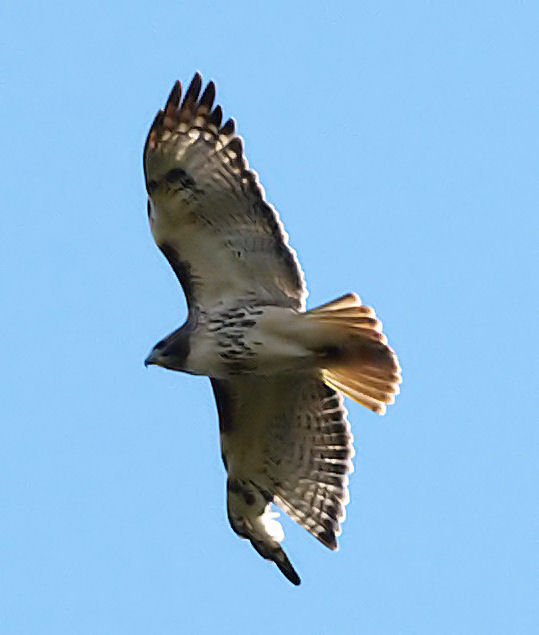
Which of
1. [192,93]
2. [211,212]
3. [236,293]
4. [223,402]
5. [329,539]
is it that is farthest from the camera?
[329,539]

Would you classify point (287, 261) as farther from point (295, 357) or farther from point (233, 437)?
point (233, 437)

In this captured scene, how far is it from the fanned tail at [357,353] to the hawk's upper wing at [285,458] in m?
0.39

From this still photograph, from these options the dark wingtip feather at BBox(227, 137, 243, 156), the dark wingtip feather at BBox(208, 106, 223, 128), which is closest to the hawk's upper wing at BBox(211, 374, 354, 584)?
the dark wingtip feather at BBox(227, 137, 243, 156)

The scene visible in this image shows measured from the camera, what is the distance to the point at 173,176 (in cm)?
1031

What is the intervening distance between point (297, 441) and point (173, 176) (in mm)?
2130

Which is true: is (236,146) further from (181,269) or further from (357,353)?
(357,353)

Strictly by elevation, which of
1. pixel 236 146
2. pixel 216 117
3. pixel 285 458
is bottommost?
pixel 285 458

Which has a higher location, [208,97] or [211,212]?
[208,97]

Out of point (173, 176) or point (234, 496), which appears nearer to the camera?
point (173, 176)

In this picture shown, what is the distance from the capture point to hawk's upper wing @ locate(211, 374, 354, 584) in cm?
1091

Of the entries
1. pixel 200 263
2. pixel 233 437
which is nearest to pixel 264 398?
pixel 233 437

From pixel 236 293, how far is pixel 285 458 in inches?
53.3

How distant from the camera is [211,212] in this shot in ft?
34.2

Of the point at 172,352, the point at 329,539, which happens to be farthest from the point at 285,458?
the point at 172,352
